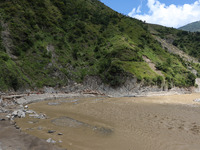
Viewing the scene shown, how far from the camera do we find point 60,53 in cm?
4947

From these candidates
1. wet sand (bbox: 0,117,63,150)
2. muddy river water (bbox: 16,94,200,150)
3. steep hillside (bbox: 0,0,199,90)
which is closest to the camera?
wet sand (bbox: 0,117,63,150)

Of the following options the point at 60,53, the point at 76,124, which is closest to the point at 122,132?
the point at 76,124

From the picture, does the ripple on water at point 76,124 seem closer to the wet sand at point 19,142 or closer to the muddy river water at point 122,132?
the muddy river water at point 122,132

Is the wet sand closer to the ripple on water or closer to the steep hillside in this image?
the ripple on water

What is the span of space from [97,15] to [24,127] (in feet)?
256

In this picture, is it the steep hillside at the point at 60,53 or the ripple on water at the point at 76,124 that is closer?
the ripple on water at the point at 76,124

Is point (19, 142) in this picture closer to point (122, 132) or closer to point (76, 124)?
point (76, 124)

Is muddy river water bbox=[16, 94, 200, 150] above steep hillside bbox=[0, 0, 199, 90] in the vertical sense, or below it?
below

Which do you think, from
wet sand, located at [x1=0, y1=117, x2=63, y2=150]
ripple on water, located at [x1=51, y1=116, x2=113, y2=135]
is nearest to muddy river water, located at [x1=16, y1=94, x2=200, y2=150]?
ripple on water, located at [x1=51, y1=116, x2=113, y2=135]

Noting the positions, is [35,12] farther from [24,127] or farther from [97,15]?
[24,127]

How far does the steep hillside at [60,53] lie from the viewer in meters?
39.0

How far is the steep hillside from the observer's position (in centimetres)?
3903

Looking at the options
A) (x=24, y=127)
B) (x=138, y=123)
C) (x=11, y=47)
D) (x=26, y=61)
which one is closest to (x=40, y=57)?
(x=26, y=61)

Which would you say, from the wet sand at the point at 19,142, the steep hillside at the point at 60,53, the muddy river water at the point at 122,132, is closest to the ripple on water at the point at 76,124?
the muddy river water at the point at 122,132
